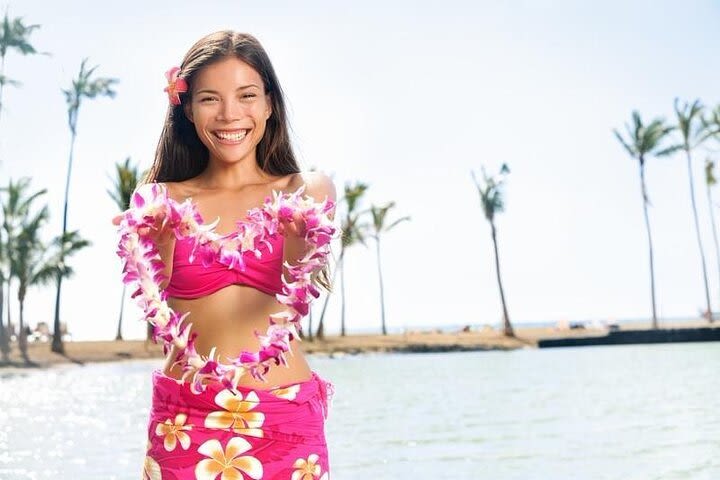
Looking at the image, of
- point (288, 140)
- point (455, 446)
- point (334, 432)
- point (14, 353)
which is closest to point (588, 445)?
point (455, 446)

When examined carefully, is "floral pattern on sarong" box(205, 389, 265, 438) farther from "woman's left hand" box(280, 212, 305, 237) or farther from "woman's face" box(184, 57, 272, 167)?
"woman's face" box(184, 57, 272, 167)

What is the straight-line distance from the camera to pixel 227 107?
206 cm

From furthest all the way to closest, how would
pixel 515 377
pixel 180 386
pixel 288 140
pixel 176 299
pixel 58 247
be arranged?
pixel 58 247 → pixel 515 377 → pixel 288 140 → pixel 176 299 → pixel 180 386

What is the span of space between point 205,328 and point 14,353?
96.2ft

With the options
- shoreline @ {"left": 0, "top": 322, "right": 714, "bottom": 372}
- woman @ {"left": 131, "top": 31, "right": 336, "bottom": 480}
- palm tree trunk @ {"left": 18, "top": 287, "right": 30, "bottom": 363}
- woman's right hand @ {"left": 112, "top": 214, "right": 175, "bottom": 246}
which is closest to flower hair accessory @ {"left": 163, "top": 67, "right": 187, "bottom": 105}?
woman @ {"left": 131, "top": 31, "right": 336, "bottom": 480}

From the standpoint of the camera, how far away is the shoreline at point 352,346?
98.1 ft

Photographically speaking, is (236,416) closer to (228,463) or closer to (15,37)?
(228,463)

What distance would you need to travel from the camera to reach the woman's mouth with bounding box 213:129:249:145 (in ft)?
6.82

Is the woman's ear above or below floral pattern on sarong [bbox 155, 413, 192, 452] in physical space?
above

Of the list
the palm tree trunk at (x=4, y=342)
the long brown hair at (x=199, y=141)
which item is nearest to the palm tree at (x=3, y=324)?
the palm tree trunk at (x=4, y=342)

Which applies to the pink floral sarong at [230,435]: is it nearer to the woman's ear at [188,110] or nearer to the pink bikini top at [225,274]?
the pink bikini top at [225,274]

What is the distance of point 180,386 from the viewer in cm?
190

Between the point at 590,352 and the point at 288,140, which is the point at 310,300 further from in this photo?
the point at 590,352

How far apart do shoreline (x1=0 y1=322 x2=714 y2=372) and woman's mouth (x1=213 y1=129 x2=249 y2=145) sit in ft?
83.9
